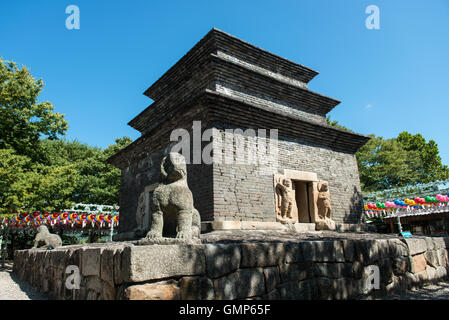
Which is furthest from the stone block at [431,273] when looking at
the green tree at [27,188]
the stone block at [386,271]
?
the green tree at [27,188]

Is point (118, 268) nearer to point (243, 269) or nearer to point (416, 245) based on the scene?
point (243, 269)

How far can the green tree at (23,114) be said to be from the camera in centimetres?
1762

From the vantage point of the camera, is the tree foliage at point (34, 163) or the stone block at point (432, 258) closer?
the stone block at point (432, 258)

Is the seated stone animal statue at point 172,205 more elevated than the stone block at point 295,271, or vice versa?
the seated stone animal statue at point 172,205

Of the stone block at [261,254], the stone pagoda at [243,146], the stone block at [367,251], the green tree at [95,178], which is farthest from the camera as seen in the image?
the green tree at [95,178]

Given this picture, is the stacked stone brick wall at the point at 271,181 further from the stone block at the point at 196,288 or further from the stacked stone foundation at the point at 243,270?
the stone block at the point at 196,288

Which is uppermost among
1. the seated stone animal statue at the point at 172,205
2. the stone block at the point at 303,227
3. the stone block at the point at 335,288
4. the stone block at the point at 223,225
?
the seated stone animal statue at the point at 172,205

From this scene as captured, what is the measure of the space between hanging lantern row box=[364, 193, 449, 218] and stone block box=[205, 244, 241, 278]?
15833 millimetres

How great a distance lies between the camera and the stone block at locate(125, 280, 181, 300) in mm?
2838

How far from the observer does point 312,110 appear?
12.6m

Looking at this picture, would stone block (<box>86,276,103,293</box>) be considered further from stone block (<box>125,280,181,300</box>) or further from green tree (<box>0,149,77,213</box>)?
green tree (<box>0,149,77,213</box>)

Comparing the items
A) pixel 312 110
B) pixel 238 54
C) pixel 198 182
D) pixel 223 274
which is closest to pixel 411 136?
pixel 312 110

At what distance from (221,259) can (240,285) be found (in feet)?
1.42

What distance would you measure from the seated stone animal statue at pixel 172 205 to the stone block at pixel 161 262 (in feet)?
2.86
